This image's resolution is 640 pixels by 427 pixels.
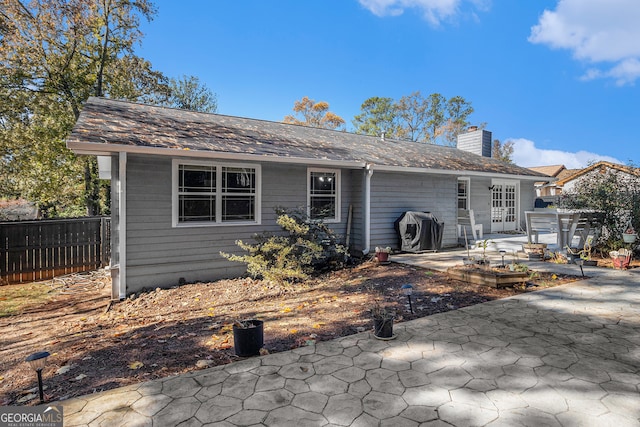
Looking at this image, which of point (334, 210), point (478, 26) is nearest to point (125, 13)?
point (334, 210)

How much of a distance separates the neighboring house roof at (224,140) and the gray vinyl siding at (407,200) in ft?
1.30

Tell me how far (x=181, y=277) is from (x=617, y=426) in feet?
20.8

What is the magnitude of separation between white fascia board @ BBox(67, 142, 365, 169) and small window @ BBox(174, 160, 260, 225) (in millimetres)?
404

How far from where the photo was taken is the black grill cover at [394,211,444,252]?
868 cm

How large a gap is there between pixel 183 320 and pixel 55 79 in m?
14.2

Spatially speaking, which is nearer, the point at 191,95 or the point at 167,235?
the point at 167,235

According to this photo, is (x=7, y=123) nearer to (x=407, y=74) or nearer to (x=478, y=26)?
(x=478, y=26)

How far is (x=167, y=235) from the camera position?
6.35 m

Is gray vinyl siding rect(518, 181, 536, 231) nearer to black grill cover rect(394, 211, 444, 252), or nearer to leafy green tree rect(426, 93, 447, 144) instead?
black grill cover rect(394, 211, 444, 252)

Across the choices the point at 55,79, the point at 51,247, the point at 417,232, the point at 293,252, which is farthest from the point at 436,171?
the point at 55,79

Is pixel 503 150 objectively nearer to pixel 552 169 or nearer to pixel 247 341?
pixel 552 169

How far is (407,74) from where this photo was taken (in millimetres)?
31969

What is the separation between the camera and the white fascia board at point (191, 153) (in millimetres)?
5270

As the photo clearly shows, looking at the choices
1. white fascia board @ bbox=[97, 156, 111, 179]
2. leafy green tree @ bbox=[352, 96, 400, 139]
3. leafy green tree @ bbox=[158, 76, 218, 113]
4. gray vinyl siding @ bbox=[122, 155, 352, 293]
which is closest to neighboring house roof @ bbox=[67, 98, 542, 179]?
gray vinyl siding @ bbox=[122, 155, 352, 293]
